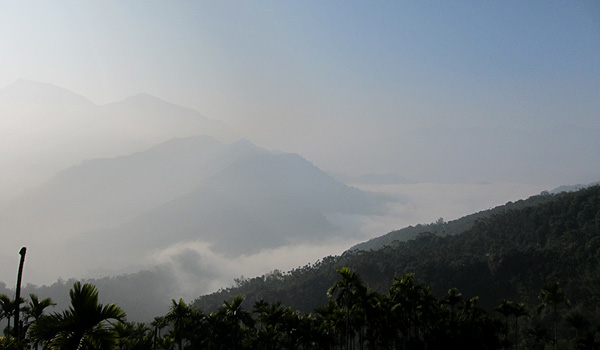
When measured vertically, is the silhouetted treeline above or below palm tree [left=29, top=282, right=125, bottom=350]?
below

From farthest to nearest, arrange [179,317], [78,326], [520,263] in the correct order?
[520,263]
[179,317]
[78,326]

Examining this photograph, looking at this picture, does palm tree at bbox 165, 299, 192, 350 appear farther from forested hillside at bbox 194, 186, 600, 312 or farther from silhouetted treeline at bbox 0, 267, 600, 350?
forested hillside at bbox 194, 186, 600, 312

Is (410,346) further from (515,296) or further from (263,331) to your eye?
(515,296)

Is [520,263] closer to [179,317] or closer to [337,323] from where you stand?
[337,323]

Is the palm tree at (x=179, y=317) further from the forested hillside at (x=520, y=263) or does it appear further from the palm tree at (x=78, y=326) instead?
the forested hillside at (x=520, y=263)

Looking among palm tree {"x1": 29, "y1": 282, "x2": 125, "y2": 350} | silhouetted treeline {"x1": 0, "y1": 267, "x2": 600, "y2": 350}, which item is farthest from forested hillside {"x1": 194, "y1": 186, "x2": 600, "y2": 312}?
palm tree {"x1": 29, "y1": 282, "x2": 125, "y2": 350}

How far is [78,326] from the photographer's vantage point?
45.5ft

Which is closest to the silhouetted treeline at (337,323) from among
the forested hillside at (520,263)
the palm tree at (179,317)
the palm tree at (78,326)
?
the palm tree at (179,317)

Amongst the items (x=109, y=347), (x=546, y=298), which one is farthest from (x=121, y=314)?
(x=546, y=298)

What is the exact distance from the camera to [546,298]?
68.5 m

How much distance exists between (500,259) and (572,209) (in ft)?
137

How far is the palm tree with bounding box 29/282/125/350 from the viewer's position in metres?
13.7

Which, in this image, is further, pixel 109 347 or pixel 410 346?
pixel 410 346

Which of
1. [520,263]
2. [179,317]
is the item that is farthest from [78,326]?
[520,263]
